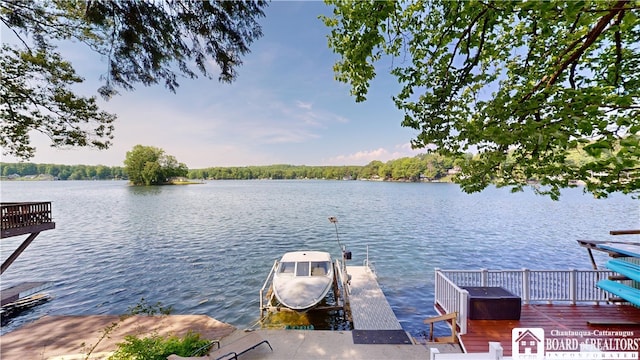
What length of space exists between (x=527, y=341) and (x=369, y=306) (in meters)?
4.98

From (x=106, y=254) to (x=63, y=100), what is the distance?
1522 centimetres

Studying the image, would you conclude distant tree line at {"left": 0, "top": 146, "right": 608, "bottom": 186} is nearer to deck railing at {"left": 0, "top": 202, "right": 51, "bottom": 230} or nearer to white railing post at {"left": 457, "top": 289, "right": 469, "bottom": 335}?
white railing post at {"left": 457, "top": 289, "right": 469, "bottom": 335}

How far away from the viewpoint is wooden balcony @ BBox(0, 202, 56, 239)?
324 inches

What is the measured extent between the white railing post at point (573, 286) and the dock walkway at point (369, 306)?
4.74 metres

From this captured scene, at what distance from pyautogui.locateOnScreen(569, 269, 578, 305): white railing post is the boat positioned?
23.1ft

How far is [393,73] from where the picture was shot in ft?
19.7

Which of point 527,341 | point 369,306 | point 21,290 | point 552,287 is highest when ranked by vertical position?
point 552,287

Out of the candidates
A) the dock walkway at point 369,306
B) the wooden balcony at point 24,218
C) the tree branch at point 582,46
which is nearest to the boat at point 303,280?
the dock walkway at point 369,306

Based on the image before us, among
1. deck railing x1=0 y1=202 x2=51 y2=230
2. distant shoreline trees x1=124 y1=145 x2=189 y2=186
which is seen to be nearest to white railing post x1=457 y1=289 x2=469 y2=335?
deck railing x1=0 y1=202 x2=51 y2=230

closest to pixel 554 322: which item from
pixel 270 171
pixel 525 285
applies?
pixel 525 285

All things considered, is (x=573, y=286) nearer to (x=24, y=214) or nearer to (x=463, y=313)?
(x=463, y=313)

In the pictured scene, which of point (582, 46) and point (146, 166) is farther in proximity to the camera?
point (146, 166)

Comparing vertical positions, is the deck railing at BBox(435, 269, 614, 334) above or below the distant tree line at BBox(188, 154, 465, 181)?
below

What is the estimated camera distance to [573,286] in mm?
7020
